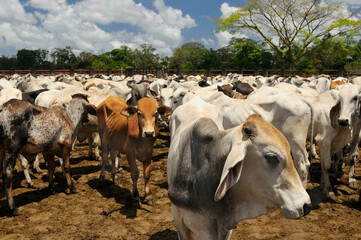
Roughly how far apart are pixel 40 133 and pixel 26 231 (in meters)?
1.65

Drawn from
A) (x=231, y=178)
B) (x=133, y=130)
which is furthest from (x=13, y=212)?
(x=231, y=178)

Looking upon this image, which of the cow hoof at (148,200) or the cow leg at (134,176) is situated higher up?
the cow leg at (134,176)

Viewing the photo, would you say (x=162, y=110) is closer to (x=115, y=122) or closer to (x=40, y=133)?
(x=115, y=122)

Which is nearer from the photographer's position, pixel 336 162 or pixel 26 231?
pixel 26 231

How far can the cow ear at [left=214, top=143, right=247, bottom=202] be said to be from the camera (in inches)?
78.2

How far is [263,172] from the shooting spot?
82.5 inches

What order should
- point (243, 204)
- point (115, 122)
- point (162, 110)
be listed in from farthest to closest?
1. point (115, 122)
2. point (162, 110)
3. point (243, 204)

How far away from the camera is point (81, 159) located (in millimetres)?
8344

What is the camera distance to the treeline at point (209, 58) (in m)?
43.1

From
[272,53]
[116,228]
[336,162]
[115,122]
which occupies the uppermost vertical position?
[272,53]

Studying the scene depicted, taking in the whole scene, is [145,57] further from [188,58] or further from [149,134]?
[149,134]

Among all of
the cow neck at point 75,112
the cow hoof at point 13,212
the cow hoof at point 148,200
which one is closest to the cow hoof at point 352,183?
the cow hoof at point 148,200

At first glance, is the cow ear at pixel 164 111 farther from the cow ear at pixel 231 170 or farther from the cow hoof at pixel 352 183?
the cow hoof at pixel 352 183

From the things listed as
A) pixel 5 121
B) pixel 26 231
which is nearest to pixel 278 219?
pixel 26 231
